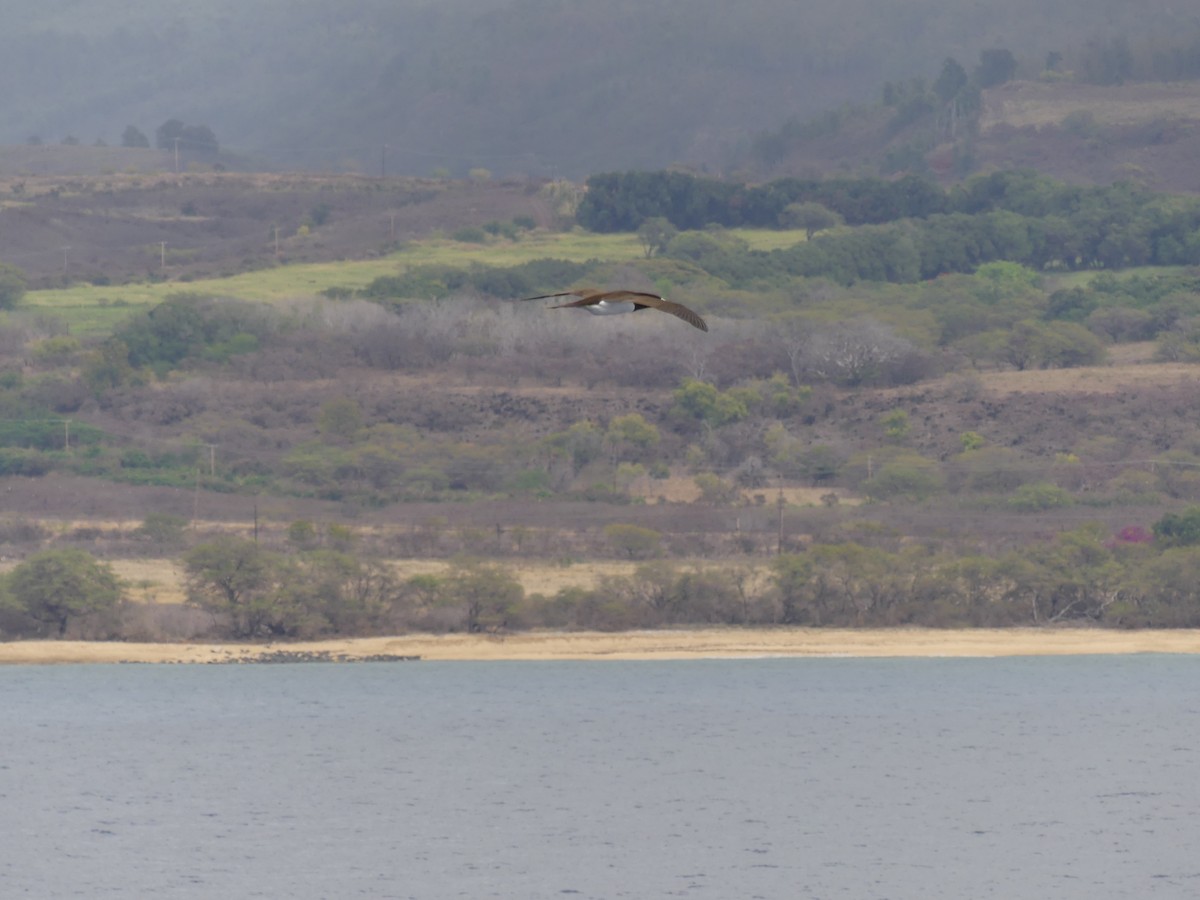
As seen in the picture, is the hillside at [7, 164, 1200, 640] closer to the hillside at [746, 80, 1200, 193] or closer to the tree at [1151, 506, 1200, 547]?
the tree at [1151, 506, 1200, 547]

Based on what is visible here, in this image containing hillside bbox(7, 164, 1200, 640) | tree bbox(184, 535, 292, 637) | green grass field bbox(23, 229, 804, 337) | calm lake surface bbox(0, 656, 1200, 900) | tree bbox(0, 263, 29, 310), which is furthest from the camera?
tree bbox(0, 263, 29, 310)

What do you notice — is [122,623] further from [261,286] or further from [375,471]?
[261,286]

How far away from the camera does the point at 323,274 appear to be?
11156cm

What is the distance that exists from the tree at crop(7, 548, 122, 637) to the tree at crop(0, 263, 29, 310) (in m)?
54.6

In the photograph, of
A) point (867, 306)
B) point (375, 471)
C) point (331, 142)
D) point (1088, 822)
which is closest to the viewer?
point (1088, 822)

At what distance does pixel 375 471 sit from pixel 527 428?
9.87 metres

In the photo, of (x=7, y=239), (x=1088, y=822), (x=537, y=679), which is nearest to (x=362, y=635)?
(x=537, y=679)

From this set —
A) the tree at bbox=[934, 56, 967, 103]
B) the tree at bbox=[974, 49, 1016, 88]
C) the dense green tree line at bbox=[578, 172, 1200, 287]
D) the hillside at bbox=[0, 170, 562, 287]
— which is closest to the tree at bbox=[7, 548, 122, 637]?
the dense green tree line at bbox=[578, 172, 1200, 287]

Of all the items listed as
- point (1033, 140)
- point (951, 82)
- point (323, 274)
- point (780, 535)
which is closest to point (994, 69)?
point (951, 82)

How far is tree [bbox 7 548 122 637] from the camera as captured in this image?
51312mm

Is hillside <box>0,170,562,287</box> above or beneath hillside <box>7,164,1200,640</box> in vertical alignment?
above

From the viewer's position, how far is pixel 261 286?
350 feet

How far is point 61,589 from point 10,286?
5816cm

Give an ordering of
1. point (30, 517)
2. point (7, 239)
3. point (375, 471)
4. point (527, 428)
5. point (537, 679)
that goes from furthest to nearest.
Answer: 1. point (7, 239)
2. point (527, 428)
3. point (375, 471)
4. point (30, 517)
5. point (537, 679)
